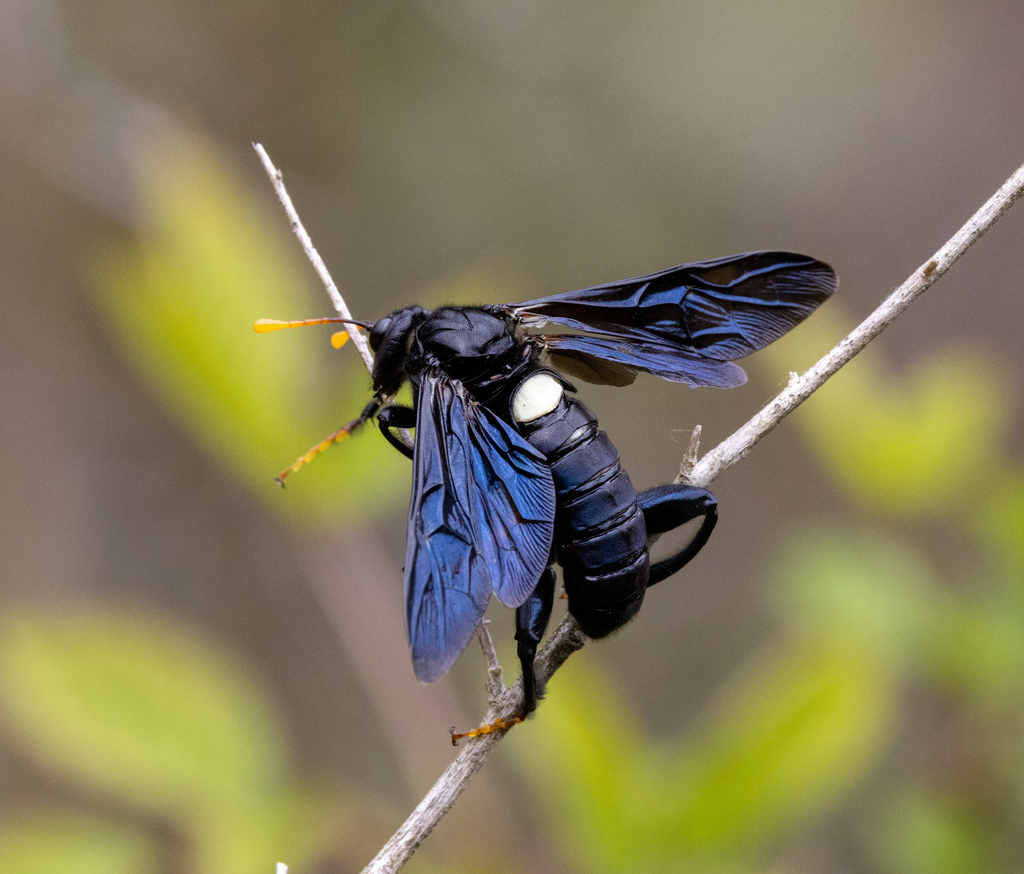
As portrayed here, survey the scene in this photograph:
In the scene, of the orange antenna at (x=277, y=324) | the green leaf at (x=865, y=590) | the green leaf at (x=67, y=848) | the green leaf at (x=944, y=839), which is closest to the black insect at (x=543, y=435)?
the orange antenna at (x=277, y=324)

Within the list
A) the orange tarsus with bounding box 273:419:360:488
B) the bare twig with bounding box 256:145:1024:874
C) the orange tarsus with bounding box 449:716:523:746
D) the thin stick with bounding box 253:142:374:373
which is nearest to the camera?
the bare twig with bounding box 256:145:1024:874

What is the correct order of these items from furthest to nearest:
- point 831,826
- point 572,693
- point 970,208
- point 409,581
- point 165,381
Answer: point 970,208
point 831,826
point 165,381
point 572,693
point 409,581

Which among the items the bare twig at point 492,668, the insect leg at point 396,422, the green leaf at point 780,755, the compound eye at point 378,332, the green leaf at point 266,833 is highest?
the compound eye at point 378,332

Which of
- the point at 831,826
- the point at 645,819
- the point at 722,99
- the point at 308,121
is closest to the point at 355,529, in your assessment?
the point at 645,819

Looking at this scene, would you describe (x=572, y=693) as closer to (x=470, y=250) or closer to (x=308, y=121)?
(x=470, y=250)

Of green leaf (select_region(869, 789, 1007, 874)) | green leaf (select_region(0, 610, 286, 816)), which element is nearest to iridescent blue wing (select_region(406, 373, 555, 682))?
green leaf (select_region(0, 610, 286, 816))

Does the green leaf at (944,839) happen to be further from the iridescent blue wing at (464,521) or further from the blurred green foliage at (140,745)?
the blurred green foliage at (140,745)

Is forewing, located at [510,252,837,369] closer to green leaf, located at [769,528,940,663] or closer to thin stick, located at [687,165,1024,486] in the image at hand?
thin stick, located at [687,165,1024,486]
